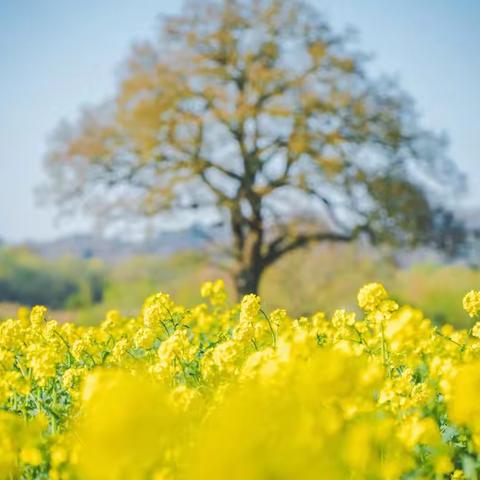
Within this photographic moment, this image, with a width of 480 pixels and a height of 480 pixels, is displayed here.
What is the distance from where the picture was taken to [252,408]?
6.05 ft

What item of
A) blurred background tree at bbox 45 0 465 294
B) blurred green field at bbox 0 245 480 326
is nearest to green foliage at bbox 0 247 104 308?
blurred green field at bbox 0 245 480 326

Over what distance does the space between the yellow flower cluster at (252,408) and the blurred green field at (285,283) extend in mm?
17984

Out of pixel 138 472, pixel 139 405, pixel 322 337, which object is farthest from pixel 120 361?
pixel 139 405

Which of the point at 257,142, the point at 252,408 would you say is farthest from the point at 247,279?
the point at 252,408

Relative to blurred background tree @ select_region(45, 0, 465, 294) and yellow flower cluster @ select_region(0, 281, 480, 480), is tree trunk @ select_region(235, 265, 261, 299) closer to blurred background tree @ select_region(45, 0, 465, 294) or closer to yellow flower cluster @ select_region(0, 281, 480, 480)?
blurred background tree @ select_region(45, 0, 465, 294)

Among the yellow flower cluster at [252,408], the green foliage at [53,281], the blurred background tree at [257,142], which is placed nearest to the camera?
the yellow flower cluster at [252,408]

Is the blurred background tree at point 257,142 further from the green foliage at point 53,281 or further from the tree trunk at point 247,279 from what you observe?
the green foliage at point 53,281

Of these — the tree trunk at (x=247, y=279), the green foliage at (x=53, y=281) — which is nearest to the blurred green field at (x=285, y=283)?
the green foliage at (x=53, y=281)

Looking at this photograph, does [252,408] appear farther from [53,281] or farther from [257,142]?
[53,281]

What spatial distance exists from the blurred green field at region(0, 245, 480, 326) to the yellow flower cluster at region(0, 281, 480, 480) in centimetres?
1798

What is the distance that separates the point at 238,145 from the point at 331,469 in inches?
816

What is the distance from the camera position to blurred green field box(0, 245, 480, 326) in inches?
1014

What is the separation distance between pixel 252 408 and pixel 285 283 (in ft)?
88.5

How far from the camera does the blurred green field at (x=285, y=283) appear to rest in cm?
2577
